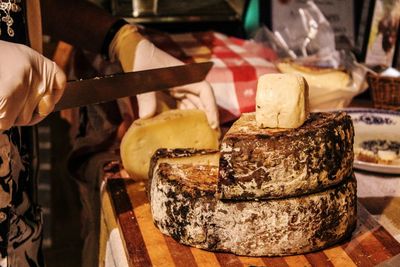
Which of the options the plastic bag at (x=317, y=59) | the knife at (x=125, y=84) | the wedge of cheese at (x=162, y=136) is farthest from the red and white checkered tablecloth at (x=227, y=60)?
the wedge of cheese at (x=162, y=136)

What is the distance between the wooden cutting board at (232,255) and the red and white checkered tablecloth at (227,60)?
27.4 inches

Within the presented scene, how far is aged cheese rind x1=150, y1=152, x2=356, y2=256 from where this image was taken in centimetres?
119

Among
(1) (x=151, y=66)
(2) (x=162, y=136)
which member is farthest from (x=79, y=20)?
(2) (x=162, y=136)

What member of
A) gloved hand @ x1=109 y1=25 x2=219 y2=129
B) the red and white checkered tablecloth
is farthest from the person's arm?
the red and white checkered tablecloth

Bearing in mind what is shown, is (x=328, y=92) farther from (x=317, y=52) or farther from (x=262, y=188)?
(x=262, y=188)

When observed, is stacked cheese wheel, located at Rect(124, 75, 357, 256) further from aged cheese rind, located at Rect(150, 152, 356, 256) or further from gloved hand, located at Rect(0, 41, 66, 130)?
gloved hand, located at Rect(0, 41, 66, 130)

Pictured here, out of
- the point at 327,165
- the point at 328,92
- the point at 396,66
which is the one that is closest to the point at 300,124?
the point at 327,165

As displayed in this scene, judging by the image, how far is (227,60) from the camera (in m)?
2.16

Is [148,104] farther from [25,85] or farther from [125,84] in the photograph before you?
[25,85]

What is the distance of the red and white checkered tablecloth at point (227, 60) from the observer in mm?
1993

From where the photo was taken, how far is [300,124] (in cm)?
124

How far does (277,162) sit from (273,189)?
6 centimetres

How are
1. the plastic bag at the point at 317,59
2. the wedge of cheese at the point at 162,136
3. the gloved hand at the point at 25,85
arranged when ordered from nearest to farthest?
the gloved hand at the point at 25,85 < the wedge of cheese at the point at 162,136 < the plastic bag at the point at 317,59

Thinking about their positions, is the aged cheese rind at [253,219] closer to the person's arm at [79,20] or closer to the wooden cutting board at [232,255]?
the wooden cutting board at [232,255]
